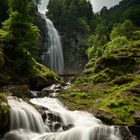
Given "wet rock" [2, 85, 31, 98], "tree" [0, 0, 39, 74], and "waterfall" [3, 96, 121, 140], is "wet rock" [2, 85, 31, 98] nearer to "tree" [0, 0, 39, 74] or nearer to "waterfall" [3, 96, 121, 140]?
"waterfall" [3, 96, 121, 140]

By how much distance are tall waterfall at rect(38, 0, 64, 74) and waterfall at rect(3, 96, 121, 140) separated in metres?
54.9

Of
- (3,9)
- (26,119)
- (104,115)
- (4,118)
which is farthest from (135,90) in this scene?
(3,9)

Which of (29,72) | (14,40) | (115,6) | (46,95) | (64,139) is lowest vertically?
(64,139)

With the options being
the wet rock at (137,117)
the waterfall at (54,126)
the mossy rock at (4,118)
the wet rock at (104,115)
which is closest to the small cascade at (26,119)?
the waterfall at (54,126)

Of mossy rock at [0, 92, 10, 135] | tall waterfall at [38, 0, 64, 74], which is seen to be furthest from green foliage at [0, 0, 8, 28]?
mossy rock at [0, 92, 10, 135]

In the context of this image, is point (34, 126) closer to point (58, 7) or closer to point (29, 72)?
point (29, 72)

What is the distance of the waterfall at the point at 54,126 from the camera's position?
80.8 feet

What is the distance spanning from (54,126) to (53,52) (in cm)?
6313

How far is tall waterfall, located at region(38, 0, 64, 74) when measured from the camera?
8712 centimetres

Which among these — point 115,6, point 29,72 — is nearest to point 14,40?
point 29,72

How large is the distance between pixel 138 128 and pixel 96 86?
57.8 feet

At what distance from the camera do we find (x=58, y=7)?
107m

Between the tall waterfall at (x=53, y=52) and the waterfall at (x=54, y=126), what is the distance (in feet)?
180

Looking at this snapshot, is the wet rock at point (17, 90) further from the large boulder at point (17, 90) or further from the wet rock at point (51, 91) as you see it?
the wet rock at point (51, 91)
